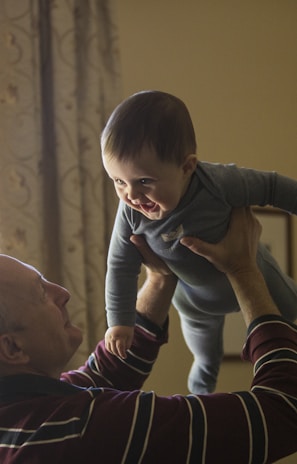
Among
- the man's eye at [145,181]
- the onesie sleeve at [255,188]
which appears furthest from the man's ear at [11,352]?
the onesie sleeve at [255,188]

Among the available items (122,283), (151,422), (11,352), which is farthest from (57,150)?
(151,422)

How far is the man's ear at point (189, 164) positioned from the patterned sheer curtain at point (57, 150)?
807 mm

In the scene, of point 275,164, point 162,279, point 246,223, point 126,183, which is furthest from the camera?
point 275,164

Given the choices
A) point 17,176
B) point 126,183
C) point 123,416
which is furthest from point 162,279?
point 17,176

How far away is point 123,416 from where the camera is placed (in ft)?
2.95

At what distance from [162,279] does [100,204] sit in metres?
0.68

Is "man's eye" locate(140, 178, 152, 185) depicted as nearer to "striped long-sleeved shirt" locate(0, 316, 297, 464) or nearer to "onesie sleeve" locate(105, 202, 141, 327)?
"onesie sleeve" locate(105, 202, 141, 327)

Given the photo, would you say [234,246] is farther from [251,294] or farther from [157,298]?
[157,298]

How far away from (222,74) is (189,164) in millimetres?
1361

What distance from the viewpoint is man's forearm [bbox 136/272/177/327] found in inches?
50.4

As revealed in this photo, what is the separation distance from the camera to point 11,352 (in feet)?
3.30

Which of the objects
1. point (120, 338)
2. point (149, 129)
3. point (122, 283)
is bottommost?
point (120, 338)

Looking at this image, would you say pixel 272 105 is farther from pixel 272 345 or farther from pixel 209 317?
pixel 272 345

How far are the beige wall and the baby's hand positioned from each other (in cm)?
95
